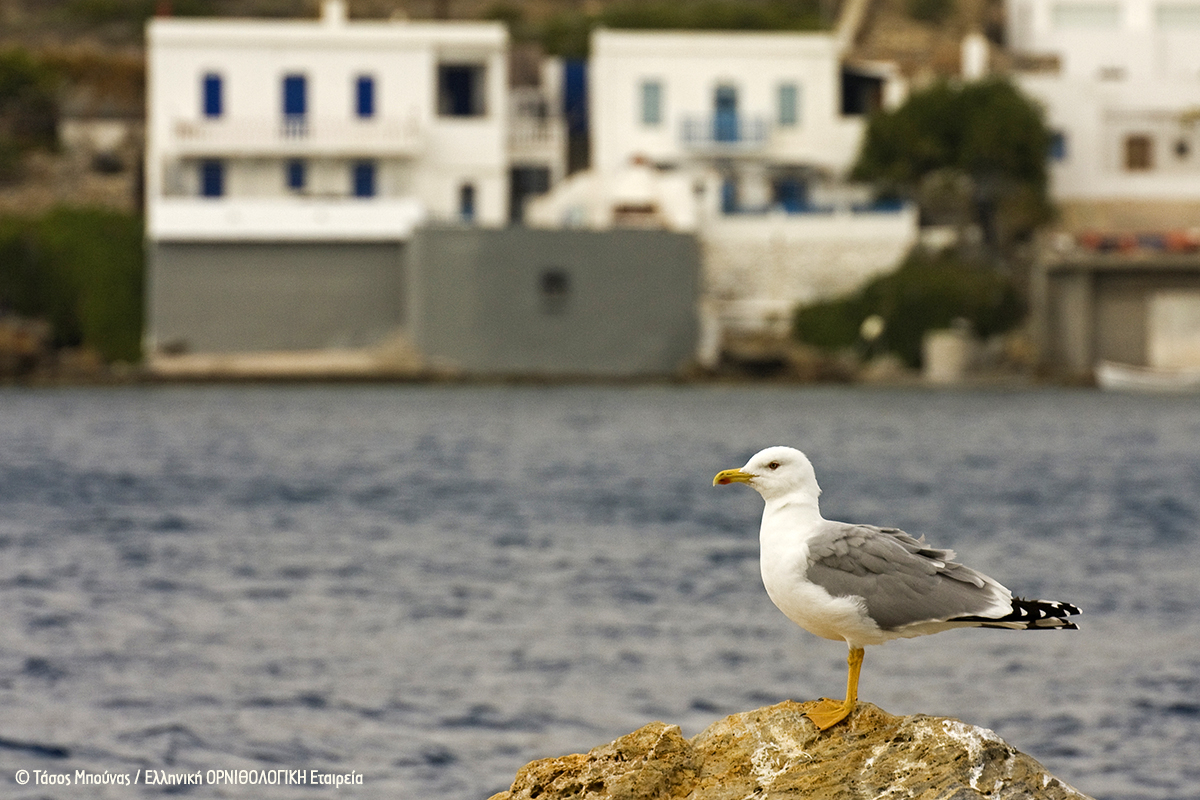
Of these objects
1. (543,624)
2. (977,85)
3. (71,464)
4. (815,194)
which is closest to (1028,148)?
(977,85)

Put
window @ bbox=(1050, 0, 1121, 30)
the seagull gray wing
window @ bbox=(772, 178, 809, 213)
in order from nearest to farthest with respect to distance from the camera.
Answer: the seagull gray wing
window @ bbox=(772, 178, 809, 213)
window @ bbox=(1050, 0, 1121, 30)

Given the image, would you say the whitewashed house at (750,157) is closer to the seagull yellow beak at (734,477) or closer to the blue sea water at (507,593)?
the blue sea water at (507,593)

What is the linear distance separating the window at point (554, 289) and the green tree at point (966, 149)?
1062 centimetres

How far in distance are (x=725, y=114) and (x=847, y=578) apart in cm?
5578

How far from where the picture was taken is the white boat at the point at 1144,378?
2274 inches

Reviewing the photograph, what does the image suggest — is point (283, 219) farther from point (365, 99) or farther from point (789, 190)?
point (789, 190)

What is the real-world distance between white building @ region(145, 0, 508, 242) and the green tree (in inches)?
466

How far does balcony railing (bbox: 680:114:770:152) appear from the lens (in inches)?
2436

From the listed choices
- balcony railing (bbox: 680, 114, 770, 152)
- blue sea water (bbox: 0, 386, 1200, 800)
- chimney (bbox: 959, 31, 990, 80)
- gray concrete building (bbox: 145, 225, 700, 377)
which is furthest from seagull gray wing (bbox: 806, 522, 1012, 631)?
chimney (bbox: 959, 31, 990, 80)

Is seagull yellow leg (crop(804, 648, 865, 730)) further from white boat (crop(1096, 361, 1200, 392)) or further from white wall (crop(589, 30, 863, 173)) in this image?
white wall (crop(589, 30, 863, 173))

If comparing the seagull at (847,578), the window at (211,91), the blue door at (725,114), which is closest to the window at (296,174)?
the window at (211,91)

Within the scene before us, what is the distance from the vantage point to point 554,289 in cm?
5612

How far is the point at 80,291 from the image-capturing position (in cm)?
5772

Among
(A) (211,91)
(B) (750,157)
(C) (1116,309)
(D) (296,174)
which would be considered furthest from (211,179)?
(C) (1116,309)
